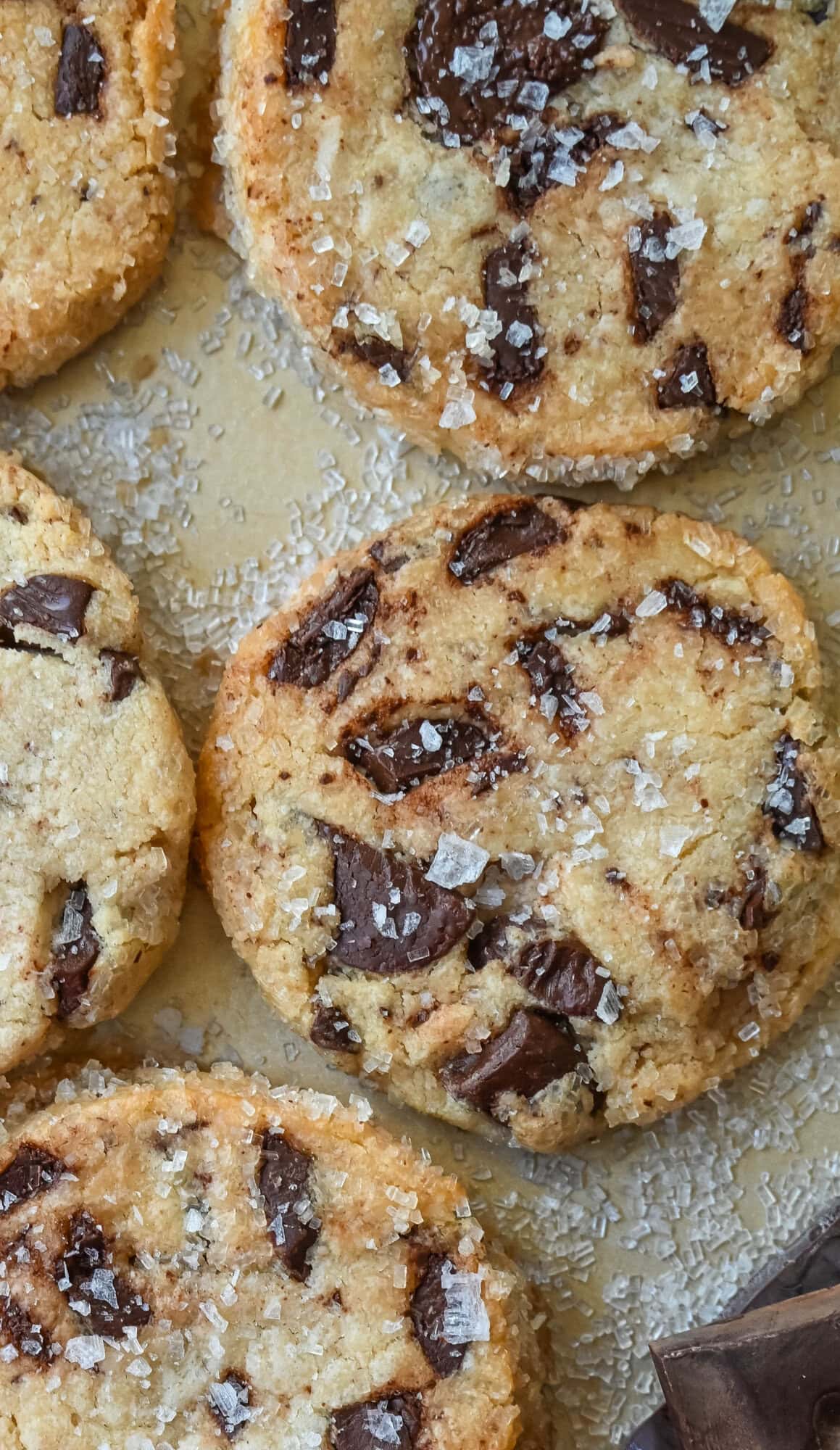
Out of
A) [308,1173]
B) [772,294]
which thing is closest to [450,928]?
[308,1173]

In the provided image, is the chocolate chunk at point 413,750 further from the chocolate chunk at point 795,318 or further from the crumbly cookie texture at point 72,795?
the chocolate chunk at point 795,318

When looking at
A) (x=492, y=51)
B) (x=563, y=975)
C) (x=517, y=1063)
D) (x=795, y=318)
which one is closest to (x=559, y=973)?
(x=563, y=975)

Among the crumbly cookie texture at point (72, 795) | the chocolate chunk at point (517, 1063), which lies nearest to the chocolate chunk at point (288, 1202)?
the chocolate chunk at point (517, 1063)

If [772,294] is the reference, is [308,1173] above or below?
below

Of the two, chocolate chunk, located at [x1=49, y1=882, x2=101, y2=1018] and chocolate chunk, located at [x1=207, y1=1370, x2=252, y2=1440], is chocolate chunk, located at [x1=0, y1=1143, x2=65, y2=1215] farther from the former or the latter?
chocolate chunk, located at [x1=207, y1=1370, x2=252, y2=1440]

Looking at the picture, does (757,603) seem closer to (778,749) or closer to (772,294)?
(778,749)

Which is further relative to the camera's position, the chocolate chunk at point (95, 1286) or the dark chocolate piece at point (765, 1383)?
the chocolate chunk at point (95, 1286)
